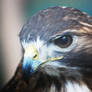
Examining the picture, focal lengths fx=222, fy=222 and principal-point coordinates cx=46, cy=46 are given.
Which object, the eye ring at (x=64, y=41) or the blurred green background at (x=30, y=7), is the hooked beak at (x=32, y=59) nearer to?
the eye ring at (x=64, y=41)

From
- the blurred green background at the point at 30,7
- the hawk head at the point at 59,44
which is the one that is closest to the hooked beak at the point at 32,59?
the hawk head at the point at 59,44

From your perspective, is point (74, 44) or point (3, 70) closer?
point (74, 44)

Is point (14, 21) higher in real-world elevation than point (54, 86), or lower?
higher

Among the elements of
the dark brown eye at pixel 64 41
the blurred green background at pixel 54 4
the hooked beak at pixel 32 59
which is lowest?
the hooked beak at pixel 32 59

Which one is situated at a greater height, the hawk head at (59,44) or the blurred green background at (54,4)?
the blurred green background at (54,4)

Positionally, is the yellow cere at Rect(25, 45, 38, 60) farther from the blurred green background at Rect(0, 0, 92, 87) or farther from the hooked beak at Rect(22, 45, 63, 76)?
the blurred green background at Rect(0, 0, 92, 87)

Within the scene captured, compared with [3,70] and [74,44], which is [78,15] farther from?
[3,70]

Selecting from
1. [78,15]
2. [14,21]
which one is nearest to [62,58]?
[78,15]

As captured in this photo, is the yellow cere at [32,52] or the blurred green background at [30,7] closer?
the yellow cere at [32,52]
